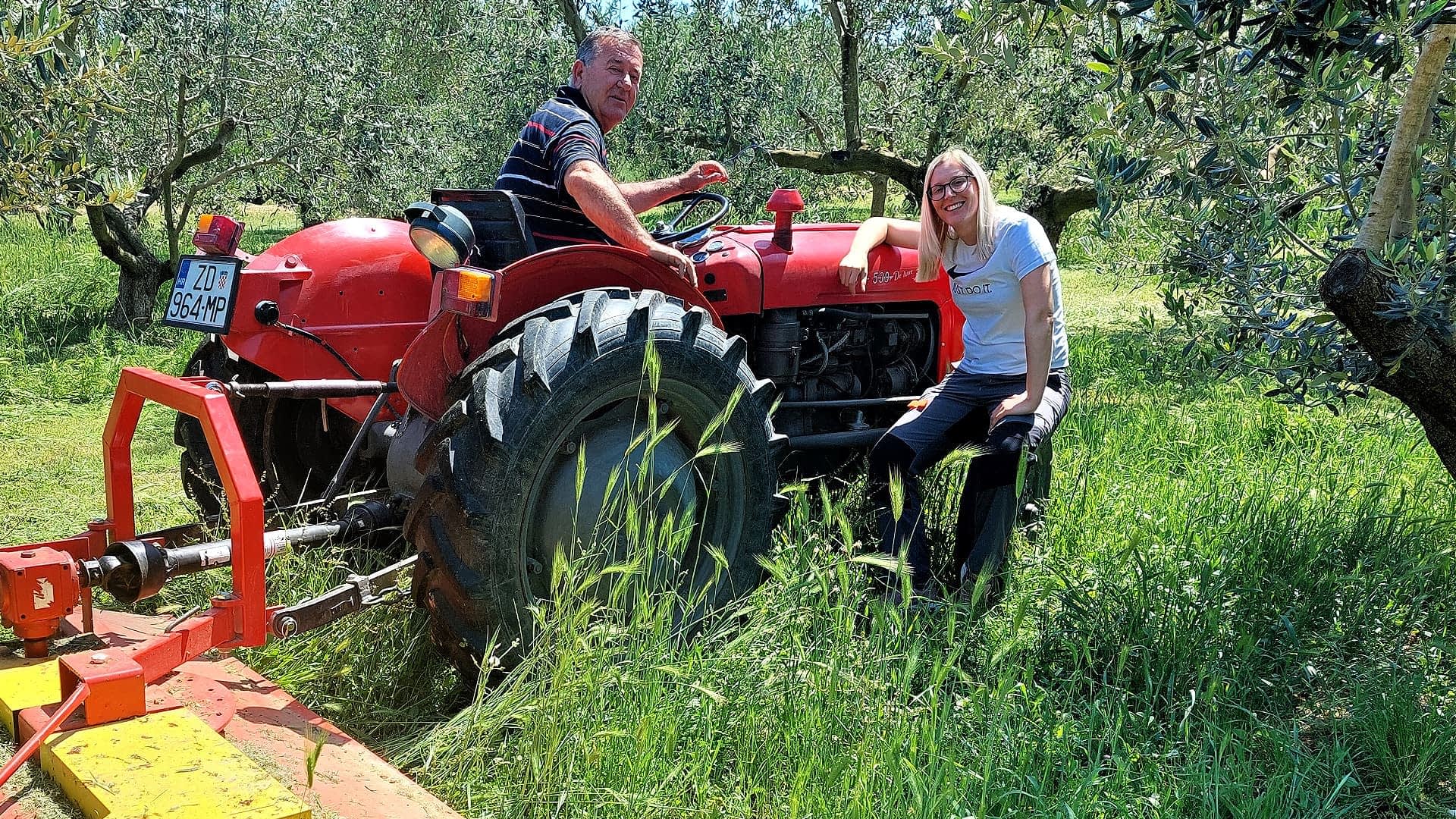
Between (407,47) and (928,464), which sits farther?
(407,47)

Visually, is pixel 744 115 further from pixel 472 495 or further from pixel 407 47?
pixel 472 495

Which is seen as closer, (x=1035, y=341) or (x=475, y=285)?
(x=475, y=285)

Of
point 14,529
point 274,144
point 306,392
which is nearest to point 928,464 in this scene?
point 306,392

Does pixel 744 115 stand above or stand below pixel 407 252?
above

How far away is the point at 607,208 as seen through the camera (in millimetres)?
3623

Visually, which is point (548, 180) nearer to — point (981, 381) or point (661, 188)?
point (661, 188)

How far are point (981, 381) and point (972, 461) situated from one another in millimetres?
281

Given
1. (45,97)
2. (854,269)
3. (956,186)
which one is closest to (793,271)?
(854,269)

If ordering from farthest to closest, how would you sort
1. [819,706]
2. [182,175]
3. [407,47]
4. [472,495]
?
[407,47]
[182,175]
[472,495]
[819,706]

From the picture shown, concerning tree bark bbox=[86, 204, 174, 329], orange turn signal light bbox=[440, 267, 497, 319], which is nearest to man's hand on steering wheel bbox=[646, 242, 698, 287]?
orange turn signal light bbox=[440, 267, 497, 319]

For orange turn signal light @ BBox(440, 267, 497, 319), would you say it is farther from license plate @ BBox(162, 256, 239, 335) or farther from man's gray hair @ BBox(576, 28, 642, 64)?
man's gray hair @ BBox(576, 28, 642, 64)

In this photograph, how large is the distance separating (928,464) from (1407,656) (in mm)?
1439

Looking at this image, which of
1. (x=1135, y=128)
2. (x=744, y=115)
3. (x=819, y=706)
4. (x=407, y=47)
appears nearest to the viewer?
(x=819, y=706)

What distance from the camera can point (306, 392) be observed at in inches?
137
